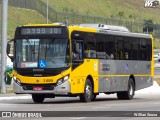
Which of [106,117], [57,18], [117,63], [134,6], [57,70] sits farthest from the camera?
[134,6]

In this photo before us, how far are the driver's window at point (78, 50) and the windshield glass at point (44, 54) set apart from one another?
0.50 m

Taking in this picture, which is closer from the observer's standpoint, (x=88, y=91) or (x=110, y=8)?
(x=88, y=91)

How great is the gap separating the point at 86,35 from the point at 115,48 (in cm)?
303

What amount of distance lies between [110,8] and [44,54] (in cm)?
13476

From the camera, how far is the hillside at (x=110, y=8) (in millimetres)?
144625

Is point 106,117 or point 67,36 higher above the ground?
point 67,36

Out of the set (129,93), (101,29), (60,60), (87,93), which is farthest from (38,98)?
(129,93)

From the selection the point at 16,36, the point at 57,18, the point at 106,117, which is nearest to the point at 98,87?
the point at 16,36

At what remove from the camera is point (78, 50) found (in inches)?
1126

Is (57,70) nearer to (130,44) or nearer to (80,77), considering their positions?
(80,77)

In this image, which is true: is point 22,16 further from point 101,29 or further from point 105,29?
point 101,29

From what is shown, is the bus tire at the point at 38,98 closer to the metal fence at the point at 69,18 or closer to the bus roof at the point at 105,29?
the bus roof at the point at 105,29

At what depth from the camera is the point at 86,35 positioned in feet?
96.8

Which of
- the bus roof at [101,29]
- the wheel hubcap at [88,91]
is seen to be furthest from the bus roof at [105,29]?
the wheel hubcap at [88,91]
